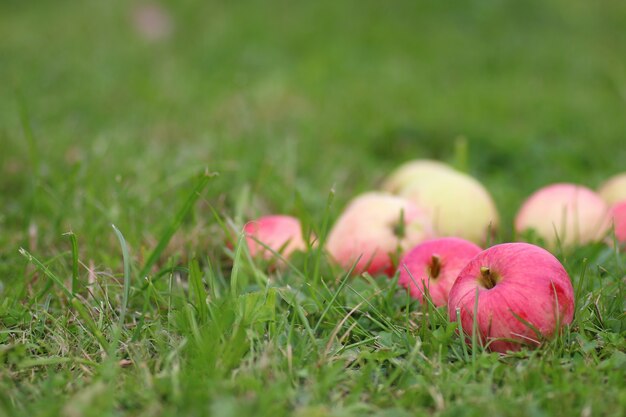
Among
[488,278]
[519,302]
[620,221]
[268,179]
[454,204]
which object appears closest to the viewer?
[519,302]

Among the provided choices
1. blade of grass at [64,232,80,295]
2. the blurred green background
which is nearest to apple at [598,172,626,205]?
the blurred green background

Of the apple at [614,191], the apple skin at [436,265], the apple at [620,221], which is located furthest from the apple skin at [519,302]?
the apple at [614,191]

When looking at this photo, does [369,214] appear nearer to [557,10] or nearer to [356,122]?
[356,122]

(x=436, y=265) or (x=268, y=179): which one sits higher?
(x=436, y=265)

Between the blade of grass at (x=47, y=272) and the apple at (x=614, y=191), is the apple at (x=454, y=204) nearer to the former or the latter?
the apple at (x=614, y=191)

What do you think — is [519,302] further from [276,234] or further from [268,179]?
[268,179]

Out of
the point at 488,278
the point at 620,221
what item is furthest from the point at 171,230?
the point at 620,221

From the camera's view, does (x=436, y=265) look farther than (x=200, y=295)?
Yes
